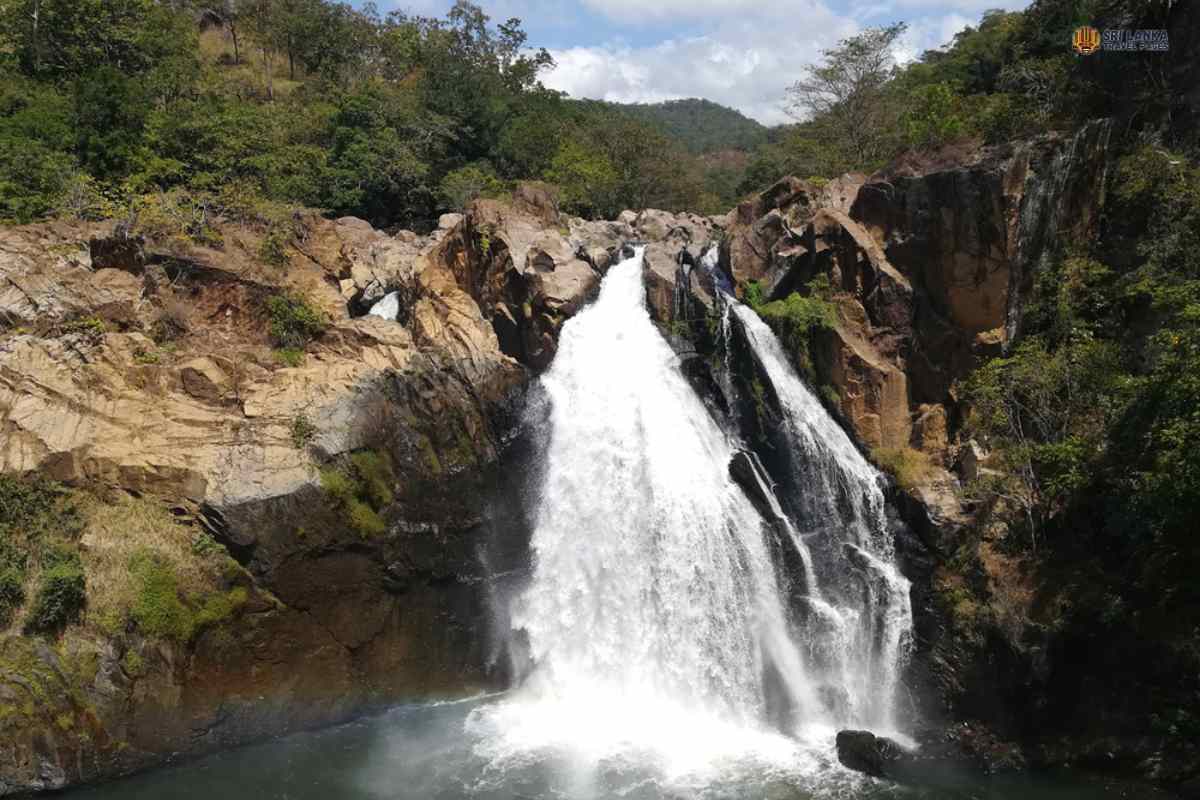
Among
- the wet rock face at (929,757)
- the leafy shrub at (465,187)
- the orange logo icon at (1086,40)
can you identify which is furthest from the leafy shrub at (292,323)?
the orange logo icon at (1086,40)

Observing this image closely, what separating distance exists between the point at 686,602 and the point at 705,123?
165m

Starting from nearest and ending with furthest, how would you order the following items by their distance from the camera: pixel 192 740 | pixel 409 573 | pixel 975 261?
1. pixel 192 740
2. pixel 409 573
3. pixel 975 261

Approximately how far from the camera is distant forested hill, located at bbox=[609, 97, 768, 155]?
127m

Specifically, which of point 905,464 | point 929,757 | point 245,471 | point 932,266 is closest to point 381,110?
point 245,471

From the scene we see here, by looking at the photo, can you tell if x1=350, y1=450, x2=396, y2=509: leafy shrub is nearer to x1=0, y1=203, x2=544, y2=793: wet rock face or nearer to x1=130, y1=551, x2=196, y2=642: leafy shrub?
x1=0, y1=203, x2=544, y2=793: wet rock face

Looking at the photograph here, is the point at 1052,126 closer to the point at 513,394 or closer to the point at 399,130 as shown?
the point at 513,394

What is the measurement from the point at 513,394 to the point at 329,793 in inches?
415

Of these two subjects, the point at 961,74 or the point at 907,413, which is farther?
the point at 961,74

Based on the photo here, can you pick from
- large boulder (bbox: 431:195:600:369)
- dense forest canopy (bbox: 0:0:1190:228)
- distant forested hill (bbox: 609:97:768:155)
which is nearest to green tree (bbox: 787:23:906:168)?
dense forest canopy (bbox: 0:0:1190:228)

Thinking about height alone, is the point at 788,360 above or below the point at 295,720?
above

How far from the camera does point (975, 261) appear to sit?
A: 19.9 meters

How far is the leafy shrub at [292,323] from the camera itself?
1998 cm

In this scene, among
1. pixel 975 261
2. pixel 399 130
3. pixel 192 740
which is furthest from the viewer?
pixel 399 130

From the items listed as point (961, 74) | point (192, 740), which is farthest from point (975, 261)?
point (961, 74)
